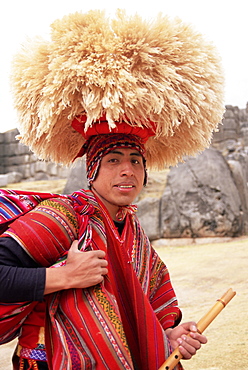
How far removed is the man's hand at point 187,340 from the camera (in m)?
1.52

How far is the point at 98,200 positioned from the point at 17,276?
0.53 metres

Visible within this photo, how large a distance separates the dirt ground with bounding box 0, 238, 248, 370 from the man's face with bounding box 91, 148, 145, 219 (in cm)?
142

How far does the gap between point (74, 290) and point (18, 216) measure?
1.14 ft

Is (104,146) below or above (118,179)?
above

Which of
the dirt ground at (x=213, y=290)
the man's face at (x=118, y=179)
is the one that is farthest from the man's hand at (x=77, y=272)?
the dirt ground at (x=213, y=290)

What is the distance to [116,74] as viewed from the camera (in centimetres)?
151

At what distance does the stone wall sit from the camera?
2088cm

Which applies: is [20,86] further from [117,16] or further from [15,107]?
[117,16]

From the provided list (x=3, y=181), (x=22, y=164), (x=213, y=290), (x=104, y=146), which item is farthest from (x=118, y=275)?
(x=22, y=164)

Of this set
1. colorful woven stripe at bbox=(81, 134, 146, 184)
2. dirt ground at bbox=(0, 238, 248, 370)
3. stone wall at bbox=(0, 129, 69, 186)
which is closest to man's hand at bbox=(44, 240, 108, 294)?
colorful woven stripe at bbox=(81, 134, 146, 184)

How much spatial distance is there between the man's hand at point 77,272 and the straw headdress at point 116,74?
50 cm

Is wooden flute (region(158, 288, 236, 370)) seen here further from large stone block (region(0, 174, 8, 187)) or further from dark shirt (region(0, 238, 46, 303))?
large stone block (region(0, 174, 8, 187))

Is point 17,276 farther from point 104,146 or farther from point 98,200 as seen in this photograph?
point 104,146

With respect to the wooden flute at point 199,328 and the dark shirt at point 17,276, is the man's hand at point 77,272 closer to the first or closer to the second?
the dark shirt at point 17,276
